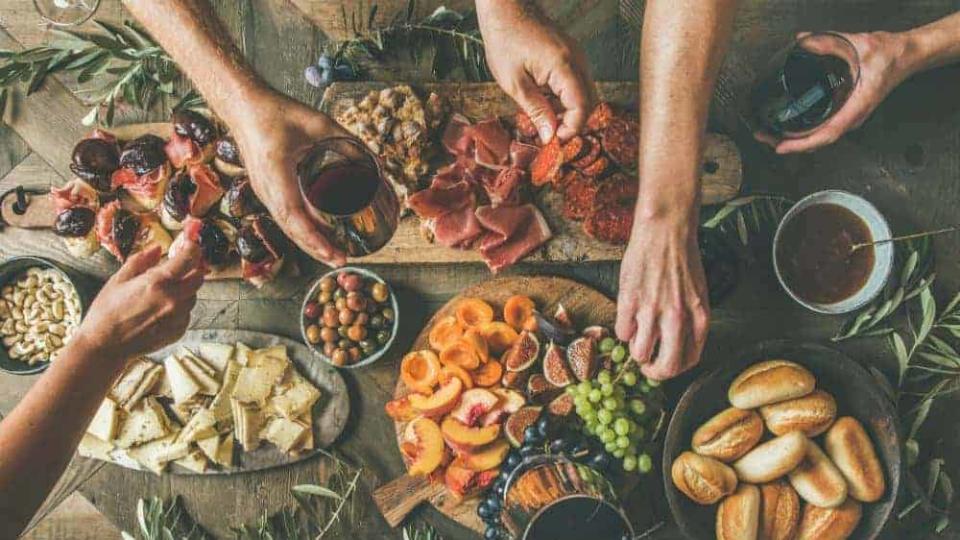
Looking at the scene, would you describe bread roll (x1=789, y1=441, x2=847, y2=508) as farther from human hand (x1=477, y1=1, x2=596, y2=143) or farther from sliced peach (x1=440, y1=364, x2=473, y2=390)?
human hand (x1=477, y1=1, x2=596, y2=143)

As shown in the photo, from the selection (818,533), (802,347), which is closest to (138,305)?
(802,347)

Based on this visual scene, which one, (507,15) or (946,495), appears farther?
(946,495)

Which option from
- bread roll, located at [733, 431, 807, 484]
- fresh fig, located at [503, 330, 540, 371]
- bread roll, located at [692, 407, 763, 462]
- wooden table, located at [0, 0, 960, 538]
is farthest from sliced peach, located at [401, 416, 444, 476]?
bread roll, located at [733, 431, 807, 484]

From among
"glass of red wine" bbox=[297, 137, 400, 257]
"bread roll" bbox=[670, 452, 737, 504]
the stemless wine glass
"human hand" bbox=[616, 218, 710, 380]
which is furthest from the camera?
the stemless wine glass

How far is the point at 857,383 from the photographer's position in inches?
65.2

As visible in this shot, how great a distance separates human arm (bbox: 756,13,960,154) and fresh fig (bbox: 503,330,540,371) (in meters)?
0.74

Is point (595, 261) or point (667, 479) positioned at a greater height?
point (595, 261)

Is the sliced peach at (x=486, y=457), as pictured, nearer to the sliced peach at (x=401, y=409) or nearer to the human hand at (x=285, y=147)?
the sliced peach at (x=401, y=409)

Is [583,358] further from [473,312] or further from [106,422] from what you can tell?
[106,422]

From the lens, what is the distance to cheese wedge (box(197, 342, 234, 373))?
5.93ft

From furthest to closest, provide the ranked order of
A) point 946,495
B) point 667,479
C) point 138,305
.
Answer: point 946,495 → point 667,479 → point 138,305

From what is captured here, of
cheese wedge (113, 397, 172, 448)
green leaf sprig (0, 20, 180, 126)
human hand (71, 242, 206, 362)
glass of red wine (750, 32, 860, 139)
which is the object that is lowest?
cheese wedge (113, 397, 172, 448)

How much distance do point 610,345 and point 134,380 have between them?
1174 mm

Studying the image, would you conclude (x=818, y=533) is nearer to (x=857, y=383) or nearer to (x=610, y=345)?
(x=857, y=383)
